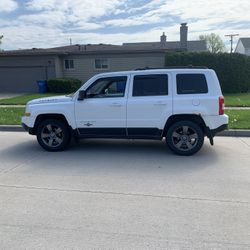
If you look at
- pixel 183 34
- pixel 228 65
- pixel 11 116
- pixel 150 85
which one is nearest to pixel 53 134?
pixel 150 85

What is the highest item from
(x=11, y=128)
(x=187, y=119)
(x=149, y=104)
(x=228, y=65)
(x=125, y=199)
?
(x=228, y=65)

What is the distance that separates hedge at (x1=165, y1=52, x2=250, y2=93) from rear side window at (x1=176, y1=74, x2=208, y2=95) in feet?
49.7

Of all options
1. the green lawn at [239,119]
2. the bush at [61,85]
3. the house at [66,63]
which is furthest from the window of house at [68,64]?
the green lawn at [239,119]

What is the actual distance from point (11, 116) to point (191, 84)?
7.68 metres

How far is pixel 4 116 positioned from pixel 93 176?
770cm

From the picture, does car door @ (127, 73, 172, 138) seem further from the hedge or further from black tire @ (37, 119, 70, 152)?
the hedge

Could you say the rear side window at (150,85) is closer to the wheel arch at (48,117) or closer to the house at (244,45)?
the wheel arch at (48,117)

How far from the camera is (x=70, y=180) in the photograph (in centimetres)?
519

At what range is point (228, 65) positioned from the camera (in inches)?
822

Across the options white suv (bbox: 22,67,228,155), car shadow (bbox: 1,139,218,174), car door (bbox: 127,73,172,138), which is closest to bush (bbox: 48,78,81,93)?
car shadow (bbox: 1,139,218,174)

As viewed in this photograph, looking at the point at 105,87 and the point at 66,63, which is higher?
the point at 66,63

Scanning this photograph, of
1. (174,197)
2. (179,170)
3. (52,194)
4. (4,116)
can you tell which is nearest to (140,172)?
(179,170)

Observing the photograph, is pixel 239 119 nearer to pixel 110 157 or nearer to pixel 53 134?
pixel 110 157

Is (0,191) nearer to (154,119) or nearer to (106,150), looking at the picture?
(106,150)
